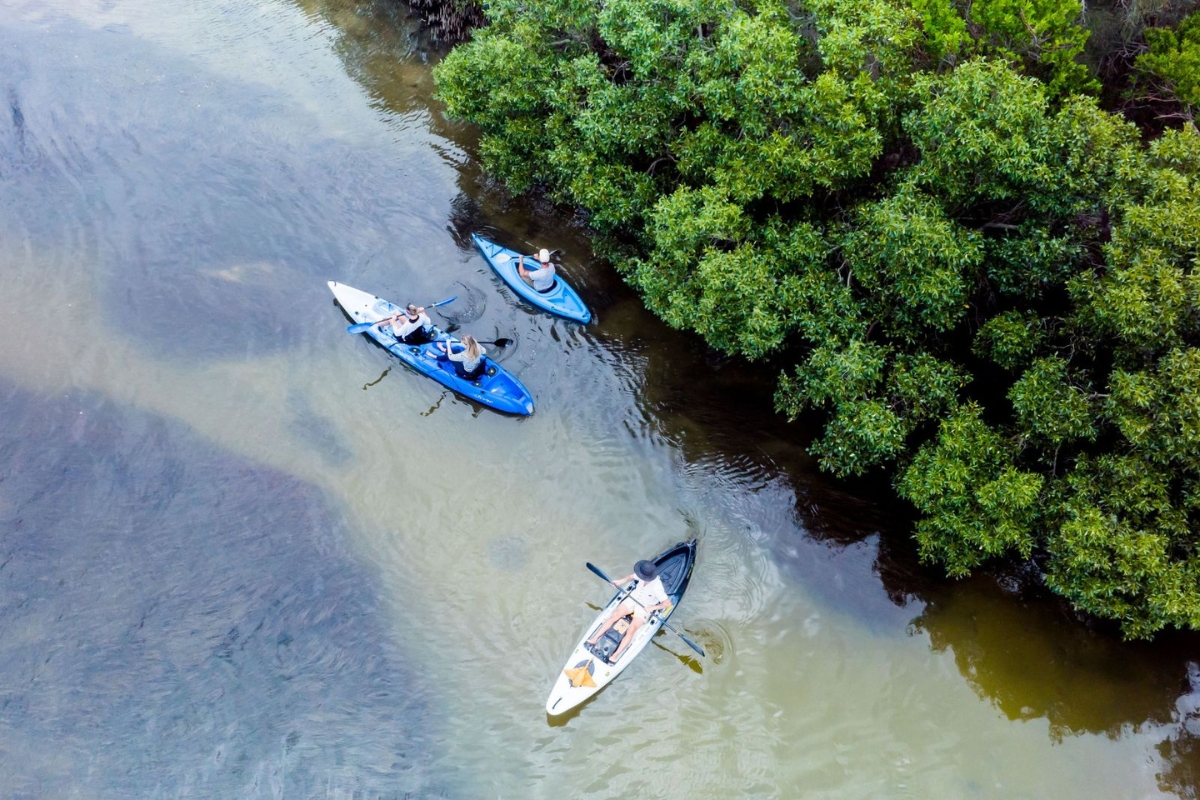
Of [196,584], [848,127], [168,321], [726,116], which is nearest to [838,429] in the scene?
[848,127]

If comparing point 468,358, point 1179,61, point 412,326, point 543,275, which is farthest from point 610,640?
point 1179,61

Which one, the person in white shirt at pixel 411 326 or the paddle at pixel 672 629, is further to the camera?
the person in white shirt at pixel 411 326

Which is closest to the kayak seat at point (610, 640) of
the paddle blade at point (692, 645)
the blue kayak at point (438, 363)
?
the paddle blade at point (692, 645)

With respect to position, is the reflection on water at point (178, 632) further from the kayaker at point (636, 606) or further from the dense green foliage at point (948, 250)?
the dense green foliage at point (948, 250)

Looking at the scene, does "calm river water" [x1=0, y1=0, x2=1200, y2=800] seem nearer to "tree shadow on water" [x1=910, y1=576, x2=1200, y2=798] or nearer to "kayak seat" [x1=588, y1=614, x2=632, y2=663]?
"tree shadow on water" [x1=910, y1=576, x2=1200, y2=798]

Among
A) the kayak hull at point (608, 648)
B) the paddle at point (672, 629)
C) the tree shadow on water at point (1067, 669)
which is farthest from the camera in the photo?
the paddle at point (672, 629)

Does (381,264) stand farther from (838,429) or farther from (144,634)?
(838,429)
